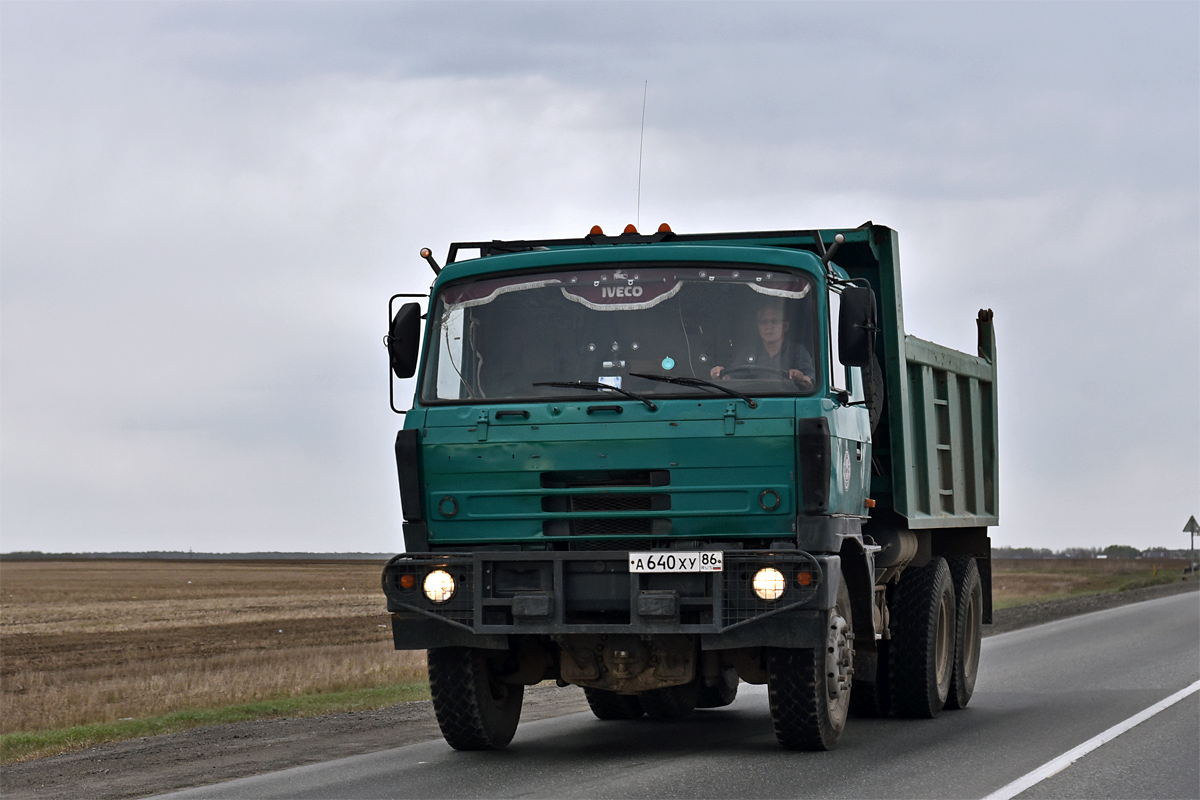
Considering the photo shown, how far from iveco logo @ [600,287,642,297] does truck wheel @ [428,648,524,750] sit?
7.85ft

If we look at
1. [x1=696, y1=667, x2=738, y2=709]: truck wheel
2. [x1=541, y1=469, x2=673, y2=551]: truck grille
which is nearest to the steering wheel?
[x1=541, y1=469, x2=673, y2=551]: truck grille

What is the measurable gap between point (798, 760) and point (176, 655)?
643 inches

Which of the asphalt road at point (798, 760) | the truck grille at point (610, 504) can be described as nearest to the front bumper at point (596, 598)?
the truck grille at point (610, 504)

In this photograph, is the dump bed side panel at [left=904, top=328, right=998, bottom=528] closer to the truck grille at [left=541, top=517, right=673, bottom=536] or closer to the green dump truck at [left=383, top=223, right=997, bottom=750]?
the green dump truck at [left=383, top=223, right=997, bottom=750]

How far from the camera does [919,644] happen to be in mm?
12008

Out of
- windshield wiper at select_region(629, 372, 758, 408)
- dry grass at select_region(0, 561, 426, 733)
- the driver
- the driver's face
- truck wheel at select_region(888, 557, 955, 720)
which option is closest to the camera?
windshield wiper at select_region(629, 372, 758, 408)

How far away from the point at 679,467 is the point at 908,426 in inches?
129

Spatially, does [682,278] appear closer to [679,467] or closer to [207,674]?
[679,467]

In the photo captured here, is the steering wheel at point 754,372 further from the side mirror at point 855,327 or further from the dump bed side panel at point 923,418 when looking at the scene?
the dump bed side panel at point 923,418

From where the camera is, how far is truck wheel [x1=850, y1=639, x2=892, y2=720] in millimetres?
12102

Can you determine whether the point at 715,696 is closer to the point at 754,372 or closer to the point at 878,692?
the point at 878,692

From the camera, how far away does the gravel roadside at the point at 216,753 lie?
28.9ft

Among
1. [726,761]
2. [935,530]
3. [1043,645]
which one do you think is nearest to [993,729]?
[935,530]

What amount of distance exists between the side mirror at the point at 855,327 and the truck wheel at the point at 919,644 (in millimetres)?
3859
